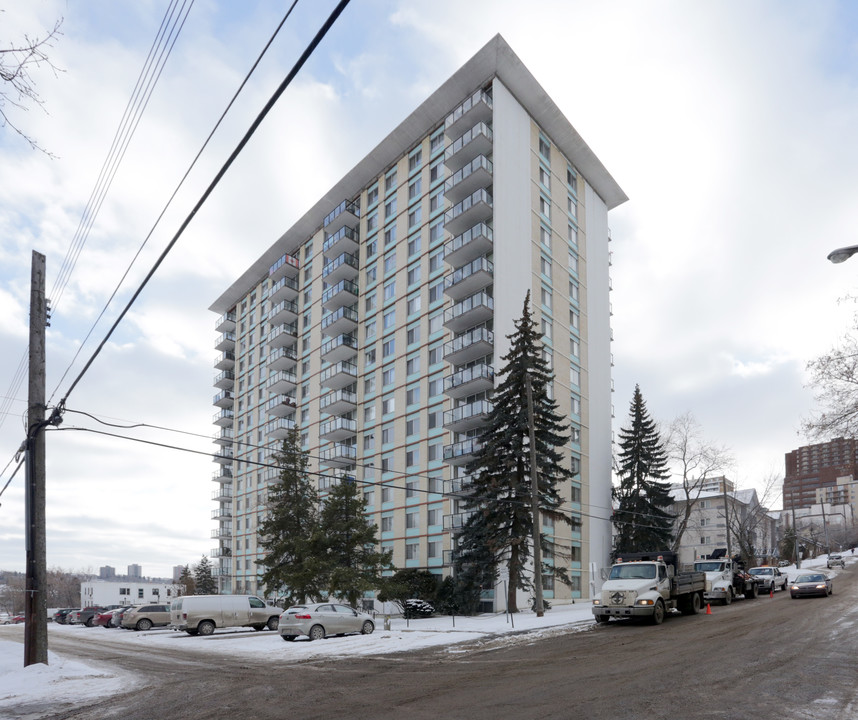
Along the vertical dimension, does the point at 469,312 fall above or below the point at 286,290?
below

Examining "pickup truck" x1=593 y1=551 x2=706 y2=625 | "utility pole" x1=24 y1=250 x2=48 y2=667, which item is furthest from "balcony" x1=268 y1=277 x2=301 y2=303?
"utility pole" x1=24 y1=250 x2=48 y2=667

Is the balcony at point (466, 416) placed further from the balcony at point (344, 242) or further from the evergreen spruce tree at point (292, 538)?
the balcony at point (344, 242)

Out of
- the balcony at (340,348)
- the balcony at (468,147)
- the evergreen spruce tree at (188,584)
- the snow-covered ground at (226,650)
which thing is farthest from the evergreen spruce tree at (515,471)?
the evergreen spruce tree at (188,584)

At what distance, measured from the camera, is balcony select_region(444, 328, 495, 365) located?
4875 cm

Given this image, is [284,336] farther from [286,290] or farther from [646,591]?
[646,591]

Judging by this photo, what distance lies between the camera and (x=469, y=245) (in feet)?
165

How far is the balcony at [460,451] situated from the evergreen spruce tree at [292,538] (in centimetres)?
933

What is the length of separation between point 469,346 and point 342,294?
18853mm

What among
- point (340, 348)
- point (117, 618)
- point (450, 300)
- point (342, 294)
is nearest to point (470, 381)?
point (450, 300)

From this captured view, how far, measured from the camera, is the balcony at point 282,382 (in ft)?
243

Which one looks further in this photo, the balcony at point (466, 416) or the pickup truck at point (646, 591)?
the balcony at point (466, 416)

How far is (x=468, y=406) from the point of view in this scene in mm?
48125

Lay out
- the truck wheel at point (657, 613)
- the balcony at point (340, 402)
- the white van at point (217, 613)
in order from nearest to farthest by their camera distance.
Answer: the truck wheel at point (657, 613), the white van at point (217, 613), the balcony at point (340, 402)

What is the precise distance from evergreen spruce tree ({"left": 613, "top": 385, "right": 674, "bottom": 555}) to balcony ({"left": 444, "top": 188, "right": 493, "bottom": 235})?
61.0 feet
